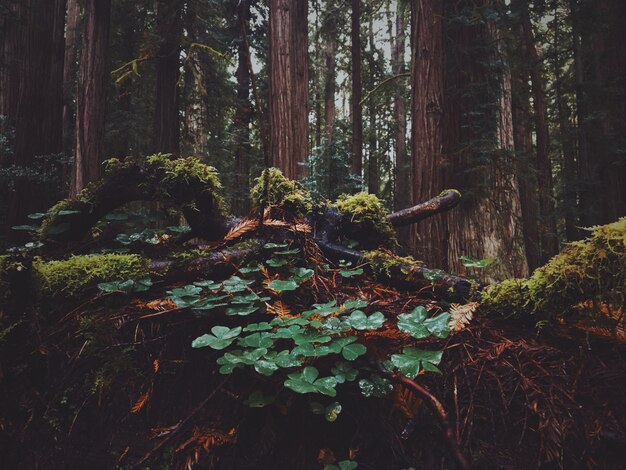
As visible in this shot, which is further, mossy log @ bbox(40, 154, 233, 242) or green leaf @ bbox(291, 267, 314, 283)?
mossy log @ bbox(40, 154, 233, 242)

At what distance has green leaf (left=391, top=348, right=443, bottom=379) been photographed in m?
1.12

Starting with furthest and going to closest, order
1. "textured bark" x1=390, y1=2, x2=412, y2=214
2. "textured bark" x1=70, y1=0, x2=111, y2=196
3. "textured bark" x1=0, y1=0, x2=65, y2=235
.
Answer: "textured bark" x1=390, y1=2, x2=412, y2=214 < "textured bark" x1=0, y1=0, x2=65, y2=235 < "textured bark" x1=70, y1=0, x2=111, y2=196

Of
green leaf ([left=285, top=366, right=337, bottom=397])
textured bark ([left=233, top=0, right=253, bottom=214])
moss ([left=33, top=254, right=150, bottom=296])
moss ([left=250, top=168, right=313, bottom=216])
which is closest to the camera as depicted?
green leaf ([left=285, top=366, right=337, bottom=397])

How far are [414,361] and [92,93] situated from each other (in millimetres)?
8034

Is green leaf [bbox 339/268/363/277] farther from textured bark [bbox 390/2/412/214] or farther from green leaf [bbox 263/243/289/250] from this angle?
textured bark [bbox 390/2/412/214]

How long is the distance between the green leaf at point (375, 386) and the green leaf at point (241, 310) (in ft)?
1.74

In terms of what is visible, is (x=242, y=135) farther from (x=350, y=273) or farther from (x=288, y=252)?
(x=350, y=273)

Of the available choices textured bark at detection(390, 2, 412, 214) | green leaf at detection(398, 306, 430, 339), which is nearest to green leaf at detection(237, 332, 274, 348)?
green leaf at detection(398, 306, 430, 339)

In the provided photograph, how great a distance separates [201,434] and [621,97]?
1086 centimetres

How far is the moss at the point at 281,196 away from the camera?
2244 millimetres

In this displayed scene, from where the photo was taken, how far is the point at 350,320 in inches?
53.1

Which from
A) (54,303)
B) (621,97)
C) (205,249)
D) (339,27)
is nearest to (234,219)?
(205,249)

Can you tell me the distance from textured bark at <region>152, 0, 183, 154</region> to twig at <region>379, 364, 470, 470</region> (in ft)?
30.5

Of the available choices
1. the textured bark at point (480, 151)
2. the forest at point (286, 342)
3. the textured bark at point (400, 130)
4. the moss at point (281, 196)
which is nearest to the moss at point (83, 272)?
the forest at point (286, 342)
